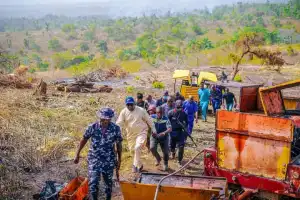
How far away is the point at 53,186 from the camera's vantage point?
614 cm

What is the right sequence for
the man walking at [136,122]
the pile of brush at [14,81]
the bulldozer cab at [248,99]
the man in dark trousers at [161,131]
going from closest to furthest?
1. the bulldozer cab at [248,99]
2. the man walking at [136,122]
3. the man in dark trousers at [161,131]
4. the pile of brush at [14,81]

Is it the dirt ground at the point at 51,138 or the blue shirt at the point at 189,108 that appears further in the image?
the blue shirt at the point at 189,108

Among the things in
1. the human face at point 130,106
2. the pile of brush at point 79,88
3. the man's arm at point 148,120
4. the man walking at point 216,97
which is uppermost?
the human face at point 130,106

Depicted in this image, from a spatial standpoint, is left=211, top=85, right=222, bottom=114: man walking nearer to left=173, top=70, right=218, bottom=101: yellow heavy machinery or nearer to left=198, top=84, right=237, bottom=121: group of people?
left=198, top=84, right=237, bottom=121: group of people

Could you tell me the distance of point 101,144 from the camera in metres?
5.58

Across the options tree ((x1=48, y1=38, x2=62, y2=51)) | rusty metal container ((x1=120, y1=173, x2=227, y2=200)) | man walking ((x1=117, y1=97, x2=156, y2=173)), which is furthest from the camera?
tree ((x1=48, y1=38, x2=62, y2=51))

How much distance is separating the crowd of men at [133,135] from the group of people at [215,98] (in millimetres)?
2912

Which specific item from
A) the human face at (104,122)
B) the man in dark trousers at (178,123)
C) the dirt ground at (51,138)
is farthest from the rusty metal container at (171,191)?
the man in dark trousers at (178,123)

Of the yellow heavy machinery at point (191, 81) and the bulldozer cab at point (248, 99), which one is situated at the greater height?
the bulldozer cab at point (248, 99)

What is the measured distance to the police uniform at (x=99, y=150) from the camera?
18.3 ft

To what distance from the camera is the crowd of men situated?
18.3ft

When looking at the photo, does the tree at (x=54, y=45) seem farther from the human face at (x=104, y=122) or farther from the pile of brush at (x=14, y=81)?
the human face at (x=104, y=122)

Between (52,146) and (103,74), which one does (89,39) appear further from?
(52,146)

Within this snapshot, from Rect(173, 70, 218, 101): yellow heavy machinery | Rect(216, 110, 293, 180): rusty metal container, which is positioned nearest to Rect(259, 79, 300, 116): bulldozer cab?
Rect(216, 110, 293, 180): rusty metal container
